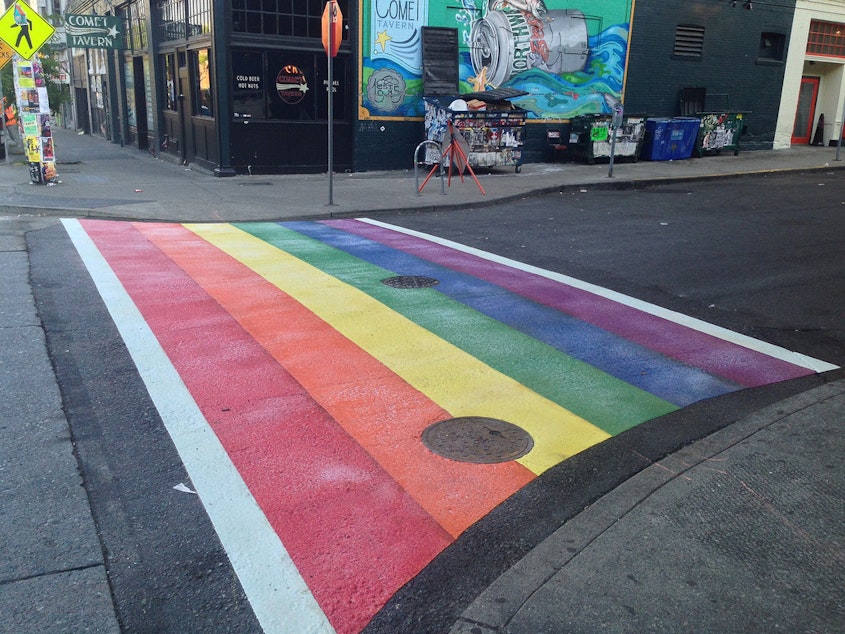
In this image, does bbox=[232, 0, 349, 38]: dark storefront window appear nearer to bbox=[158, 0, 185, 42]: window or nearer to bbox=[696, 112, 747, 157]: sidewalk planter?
bbox=[158, 0, 185, 42]: window

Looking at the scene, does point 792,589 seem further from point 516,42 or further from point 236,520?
point 516,42

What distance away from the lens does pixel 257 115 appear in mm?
18016

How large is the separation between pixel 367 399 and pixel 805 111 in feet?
95.1

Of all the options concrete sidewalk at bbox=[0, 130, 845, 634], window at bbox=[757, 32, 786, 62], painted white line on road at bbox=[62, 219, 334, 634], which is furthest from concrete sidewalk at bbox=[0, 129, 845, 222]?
concrete sidewalk at bbox=[0, 130, 845, 634]

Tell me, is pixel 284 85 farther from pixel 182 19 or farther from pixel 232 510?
pixel 232 510

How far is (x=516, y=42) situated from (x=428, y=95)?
331cm

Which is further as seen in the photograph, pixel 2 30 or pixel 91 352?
pixel 2 30

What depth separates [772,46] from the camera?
2589 centimetres

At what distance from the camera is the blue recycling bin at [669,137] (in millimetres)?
22359

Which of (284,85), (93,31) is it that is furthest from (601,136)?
(93,31)

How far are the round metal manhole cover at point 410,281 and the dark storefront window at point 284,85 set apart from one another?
10.9 metres

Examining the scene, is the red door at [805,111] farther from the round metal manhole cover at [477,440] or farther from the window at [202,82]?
the round metal manhole cover at [477,440]

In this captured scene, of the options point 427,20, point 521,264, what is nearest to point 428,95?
point 427,20

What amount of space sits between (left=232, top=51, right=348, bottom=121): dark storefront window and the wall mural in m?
0.94
